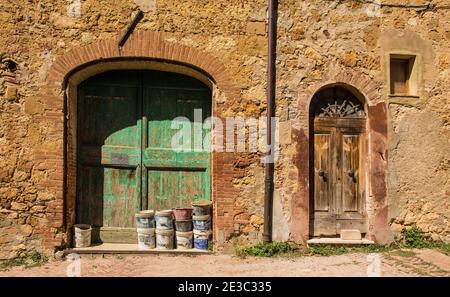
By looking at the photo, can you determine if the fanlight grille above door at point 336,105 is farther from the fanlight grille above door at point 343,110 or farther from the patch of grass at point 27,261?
the patch of grass at point 27,261

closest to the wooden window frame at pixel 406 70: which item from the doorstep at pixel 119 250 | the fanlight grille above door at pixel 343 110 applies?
the fanlight grille above door at pixel 343 110

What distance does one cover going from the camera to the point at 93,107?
19.6ft

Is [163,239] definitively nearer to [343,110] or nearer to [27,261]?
[27,261]

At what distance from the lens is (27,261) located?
5203mm

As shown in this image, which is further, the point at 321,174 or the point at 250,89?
the point at 321,174

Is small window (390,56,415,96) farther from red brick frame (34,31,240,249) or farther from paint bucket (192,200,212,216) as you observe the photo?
paint bucket (192,200,212,216)

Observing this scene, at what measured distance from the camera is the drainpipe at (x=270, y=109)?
5.68m

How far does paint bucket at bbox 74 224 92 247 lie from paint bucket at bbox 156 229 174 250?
942mm

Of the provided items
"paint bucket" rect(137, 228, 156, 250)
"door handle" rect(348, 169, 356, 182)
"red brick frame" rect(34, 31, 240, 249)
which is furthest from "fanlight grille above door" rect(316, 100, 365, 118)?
"paint bucket" rect(137, 228, 156, 250)

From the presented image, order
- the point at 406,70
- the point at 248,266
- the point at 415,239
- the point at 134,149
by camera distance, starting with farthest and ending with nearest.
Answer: the point at 406,70
the point at 134,149
the point at 415,239
the point at 248,266

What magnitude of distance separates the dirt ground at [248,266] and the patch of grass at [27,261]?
110 millimetres

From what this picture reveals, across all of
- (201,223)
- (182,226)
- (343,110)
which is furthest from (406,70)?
(182,226)

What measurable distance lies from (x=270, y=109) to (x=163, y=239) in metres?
2.36

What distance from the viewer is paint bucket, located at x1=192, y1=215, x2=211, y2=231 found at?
5715 millimetres
